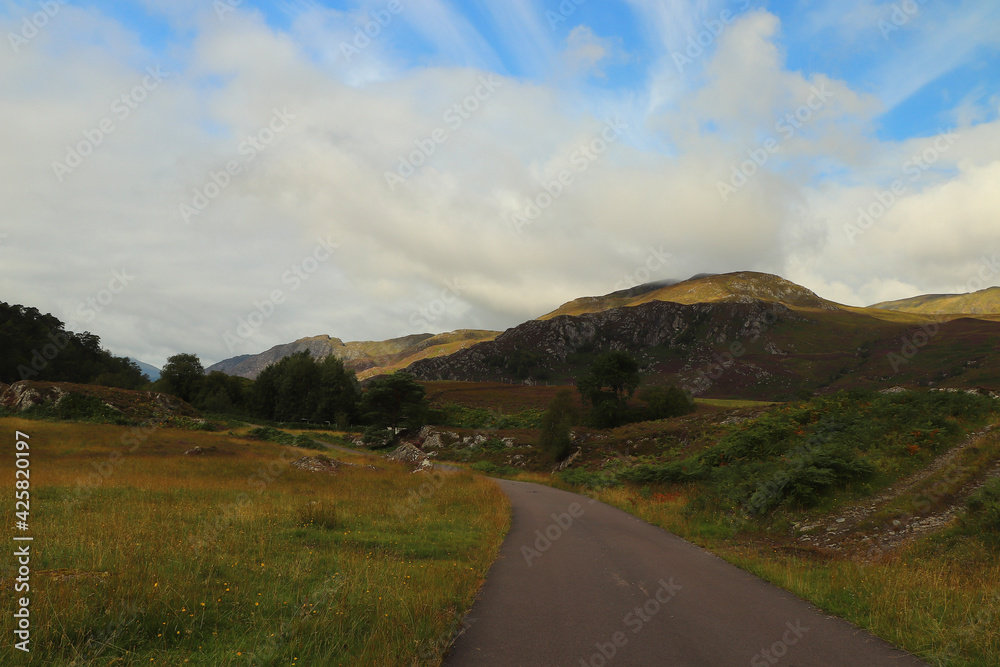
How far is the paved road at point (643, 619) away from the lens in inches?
231

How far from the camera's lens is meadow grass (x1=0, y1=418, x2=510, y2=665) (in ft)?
16.9

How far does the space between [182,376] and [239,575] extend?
305 ft

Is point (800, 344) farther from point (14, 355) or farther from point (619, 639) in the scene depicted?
point (14, 355)

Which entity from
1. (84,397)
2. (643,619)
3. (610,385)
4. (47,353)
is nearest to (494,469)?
(610,385)

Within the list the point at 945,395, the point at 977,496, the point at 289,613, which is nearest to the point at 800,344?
the point at 945,395

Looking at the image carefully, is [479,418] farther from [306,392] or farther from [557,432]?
[557,432]

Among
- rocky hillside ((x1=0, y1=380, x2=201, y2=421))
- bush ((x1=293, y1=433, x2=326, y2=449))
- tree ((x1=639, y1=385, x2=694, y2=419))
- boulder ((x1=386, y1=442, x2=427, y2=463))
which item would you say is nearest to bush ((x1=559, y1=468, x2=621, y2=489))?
boulder ((x1=386, y1=442, x2=427, y2=463))

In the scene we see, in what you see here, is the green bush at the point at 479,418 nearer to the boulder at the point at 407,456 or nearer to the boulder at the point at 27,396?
the boulder at the point at 407,456

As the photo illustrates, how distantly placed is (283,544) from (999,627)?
12047mm

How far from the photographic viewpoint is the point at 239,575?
7426mm

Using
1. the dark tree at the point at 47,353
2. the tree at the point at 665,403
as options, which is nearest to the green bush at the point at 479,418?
the tree at the point at 665,403

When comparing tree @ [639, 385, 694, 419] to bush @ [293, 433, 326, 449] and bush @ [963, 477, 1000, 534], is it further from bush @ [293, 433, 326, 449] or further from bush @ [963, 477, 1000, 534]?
bush @ [963, 477, 1000, 534]

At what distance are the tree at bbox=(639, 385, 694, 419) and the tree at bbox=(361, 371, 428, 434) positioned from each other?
30.2m

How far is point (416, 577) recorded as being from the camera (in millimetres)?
8203
